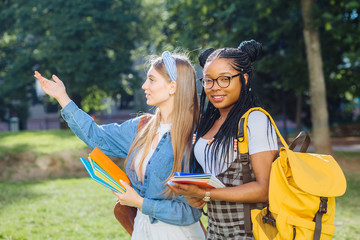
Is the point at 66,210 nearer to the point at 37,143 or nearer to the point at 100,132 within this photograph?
the point at 100,132

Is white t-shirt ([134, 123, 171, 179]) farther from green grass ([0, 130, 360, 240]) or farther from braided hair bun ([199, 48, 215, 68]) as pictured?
green grass ([0, 130, 360, 240])

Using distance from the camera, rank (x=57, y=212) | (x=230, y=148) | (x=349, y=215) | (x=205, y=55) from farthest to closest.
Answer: (x=57, y=212) → (x=349, y=215) → (x=205, y=55) → (x=230, y=148)

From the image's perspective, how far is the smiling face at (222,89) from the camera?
86.2 inches

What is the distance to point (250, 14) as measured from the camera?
12.1 m

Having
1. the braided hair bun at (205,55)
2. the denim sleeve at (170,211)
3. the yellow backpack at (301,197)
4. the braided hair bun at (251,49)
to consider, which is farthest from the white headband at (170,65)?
the yellow backpack at (301,197)

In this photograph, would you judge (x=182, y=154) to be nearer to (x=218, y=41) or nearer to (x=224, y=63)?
(x=224, y=63)

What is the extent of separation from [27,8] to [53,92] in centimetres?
2052

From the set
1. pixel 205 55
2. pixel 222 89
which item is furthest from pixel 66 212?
pixel 222 89

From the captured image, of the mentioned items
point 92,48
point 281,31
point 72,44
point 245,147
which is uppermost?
point 72,44

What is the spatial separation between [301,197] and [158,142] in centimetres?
94

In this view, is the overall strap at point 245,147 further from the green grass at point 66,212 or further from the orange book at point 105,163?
the green grass at point 66,212

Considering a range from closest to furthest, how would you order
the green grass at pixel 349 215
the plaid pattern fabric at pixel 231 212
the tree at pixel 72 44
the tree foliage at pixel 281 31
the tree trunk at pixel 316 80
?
the plaid pattern fabric at pixel 231 212, the green grass at pixel 349 215, the tree foliage at pixel 281 31, the tree trunk at pixel 316 80, the tree at pixel 72 44

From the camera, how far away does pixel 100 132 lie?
2.57m

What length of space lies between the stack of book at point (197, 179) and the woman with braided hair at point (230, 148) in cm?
4
